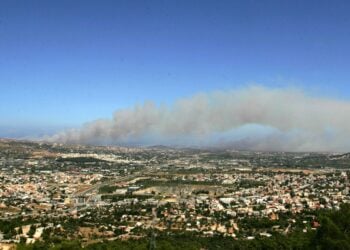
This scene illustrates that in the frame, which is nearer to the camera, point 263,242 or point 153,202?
point 263,242

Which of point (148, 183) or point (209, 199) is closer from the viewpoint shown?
point (209, 199)

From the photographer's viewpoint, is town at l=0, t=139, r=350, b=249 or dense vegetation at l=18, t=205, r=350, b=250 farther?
town at l=0, t=139, r=350, b=249

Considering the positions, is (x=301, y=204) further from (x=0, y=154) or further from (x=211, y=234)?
(x=0, y=154)

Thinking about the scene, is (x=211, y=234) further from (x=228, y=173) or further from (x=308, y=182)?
(x=228, y=173)

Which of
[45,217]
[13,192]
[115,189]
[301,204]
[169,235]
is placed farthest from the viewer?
[115,189]

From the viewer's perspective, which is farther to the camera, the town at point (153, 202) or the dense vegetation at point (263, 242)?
the town at point (153, 202)

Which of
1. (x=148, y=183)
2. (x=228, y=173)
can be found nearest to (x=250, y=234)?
(x=148, y=183)

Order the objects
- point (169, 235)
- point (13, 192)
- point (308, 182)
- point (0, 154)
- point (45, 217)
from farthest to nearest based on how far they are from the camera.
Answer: point (0, 154)
point (308, 182)
point (13, 192)
point (45, 217)
point (169, 235)

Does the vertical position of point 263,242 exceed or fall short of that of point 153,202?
it exceeds it
